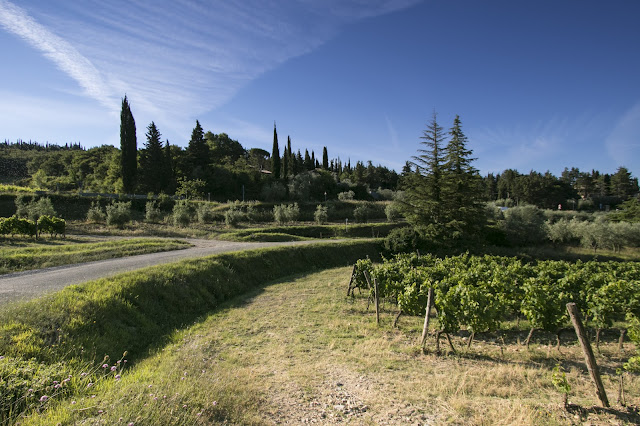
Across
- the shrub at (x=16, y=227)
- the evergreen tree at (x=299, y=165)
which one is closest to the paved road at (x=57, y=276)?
the shrub at (x=16, y=227)

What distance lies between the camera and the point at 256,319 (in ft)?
38.7

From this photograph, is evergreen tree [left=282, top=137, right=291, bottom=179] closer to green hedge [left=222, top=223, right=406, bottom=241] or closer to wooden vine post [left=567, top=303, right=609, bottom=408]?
green hedge [left=222, top=223, right=406, bottom=241]

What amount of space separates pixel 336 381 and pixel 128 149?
5737 centimetres

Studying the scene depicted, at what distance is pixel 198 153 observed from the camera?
204 feet

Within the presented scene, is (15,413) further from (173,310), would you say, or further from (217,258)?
(217,258)

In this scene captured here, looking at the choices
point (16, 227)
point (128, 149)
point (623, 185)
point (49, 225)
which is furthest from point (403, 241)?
point (623, 185)

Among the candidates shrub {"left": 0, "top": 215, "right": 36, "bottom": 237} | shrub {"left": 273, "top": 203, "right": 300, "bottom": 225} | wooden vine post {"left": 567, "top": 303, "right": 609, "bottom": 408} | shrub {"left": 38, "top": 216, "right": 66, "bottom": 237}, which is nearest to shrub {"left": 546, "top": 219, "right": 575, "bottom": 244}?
shrub {"left": 273, "top": 203, "right": 300, "bottom": 225}

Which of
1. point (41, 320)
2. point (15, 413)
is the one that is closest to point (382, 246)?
point (41, 320)

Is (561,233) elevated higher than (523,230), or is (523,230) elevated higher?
(523,230)

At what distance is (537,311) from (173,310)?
41.3 ft

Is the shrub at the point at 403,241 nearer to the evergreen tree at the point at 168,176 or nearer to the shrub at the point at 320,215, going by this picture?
the shrub at the point at 320,215

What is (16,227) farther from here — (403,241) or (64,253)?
(403,241)

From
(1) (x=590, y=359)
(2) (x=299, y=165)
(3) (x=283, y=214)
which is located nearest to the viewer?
(1) (x=590, y=359)

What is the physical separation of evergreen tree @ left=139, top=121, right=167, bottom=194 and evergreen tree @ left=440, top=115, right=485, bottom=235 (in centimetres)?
4811
